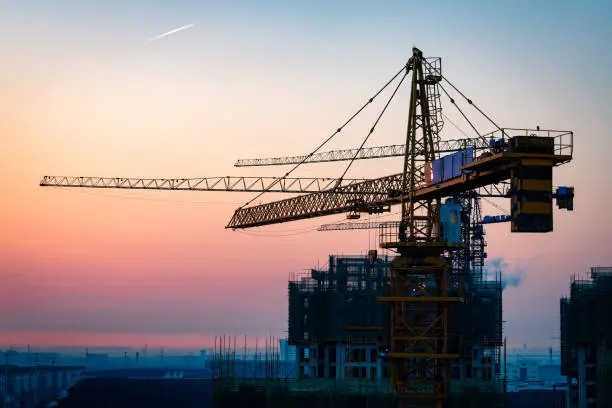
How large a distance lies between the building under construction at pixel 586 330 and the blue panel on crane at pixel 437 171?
1364 inches

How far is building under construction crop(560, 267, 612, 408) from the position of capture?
387 feet

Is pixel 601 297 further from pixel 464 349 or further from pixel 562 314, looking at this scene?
pixel 464 349

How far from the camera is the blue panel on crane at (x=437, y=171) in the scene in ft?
306

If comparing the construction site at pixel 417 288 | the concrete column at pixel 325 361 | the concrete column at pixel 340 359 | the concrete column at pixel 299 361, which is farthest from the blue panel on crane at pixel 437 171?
the concrete column at pixel 299 361

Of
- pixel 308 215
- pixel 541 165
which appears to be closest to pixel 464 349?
pixel 308 215

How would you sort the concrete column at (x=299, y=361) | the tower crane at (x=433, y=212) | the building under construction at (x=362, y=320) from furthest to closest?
the concrete column at (x=299, y=361)
the building under construction at (x=362, y=320)
the tower crane at (x=433, y=212)

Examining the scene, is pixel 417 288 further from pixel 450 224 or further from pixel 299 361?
pixel 299 361

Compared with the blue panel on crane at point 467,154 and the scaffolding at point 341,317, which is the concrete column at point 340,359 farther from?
the blue panel on crane at point 467,154

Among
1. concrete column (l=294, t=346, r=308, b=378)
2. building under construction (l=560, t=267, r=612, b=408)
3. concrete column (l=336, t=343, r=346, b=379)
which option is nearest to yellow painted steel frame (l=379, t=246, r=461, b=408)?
building under construction (l=560, t=267, r=612, b=408)

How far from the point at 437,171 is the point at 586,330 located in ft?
122

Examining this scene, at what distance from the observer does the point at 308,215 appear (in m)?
138

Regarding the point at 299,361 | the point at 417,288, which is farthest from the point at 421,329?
the point at 299,361

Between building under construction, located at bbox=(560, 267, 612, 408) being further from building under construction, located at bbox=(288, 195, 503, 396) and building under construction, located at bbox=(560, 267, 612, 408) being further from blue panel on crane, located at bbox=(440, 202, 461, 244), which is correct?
blue panel on crane, located at bbox=(440, 202, 461, 244)

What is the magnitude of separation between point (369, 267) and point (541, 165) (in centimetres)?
7172
